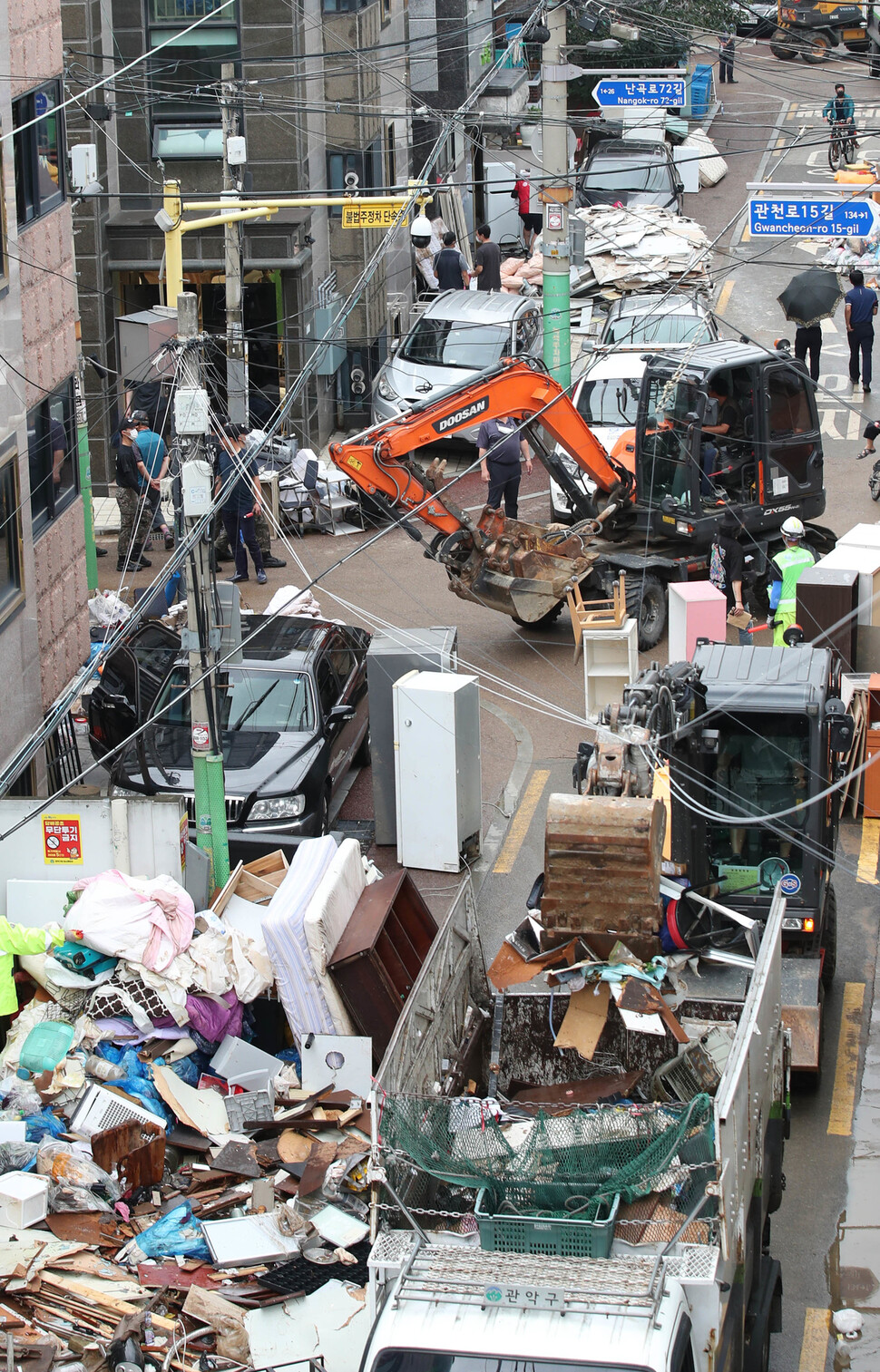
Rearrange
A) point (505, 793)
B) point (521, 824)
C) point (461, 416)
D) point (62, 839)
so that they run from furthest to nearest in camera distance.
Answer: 1. point (461, 416)
2. point (505, 793)
3. point (521, 824)
4. point (62, 839)

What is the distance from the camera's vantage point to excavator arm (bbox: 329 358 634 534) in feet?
57.4

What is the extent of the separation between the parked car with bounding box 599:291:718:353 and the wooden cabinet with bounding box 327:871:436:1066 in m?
13.8

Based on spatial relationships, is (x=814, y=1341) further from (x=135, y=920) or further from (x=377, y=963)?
(x=135, y=920)

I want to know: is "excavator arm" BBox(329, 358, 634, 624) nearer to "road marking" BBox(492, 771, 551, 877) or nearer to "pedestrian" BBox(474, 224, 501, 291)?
"road marking" BBox(492, 771, 551, 877)

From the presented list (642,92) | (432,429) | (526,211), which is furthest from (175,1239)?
(526,211)

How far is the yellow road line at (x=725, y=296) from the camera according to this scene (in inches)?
1251

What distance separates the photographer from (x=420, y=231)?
31.6 m

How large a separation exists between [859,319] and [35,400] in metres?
13.9

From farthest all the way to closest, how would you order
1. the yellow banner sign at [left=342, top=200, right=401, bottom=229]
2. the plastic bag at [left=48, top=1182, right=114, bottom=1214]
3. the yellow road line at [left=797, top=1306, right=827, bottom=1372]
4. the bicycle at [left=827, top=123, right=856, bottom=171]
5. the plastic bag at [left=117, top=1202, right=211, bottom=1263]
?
the bicycle at [left=827, top=123, right=856, bottom=171]
the yellow banner sign at [left=342, top=200, right=401, bottom=229]
the plastic bag at [left=48, top=1182, right=114, bottom=1214]
the plastic bag at [left=117, top=1202, right=211, bottom=1263]
the yellow road line at [left=797, top=1306, right=827, bottom=1372]

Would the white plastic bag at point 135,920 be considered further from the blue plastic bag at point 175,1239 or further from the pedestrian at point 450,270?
the pedestrian at point 450,270

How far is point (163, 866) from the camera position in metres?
12.7

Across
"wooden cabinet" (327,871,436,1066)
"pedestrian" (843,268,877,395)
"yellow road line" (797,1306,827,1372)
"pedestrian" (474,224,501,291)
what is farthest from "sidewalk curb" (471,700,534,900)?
"pedestrian" (474,224,501,291)

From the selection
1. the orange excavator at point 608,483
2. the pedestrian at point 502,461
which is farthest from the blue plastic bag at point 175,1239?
the pedestrian at point 502,461

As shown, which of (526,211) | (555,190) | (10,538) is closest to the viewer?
(10,538)
